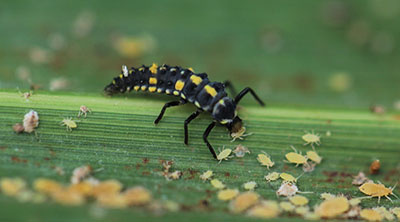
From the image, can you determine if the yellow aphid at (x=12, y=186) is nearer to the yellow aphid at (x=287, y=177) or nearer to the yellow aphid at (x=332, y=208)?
the yellow aphid at (x=287, y=177)

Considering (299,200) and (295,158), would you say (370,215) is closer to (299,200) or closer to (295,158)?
(299,200)

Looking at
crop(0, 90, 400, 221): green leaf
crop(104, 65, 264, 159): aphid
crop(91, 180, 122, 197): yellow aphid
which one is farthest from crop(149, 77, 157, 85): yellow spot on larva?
crop(91, 180, 122, 197): yellow aphid

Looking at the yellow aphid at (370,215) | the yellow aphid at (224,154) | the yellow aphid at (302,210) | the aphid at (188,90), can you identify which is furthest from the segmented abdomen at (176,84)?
the yellow aphid at (370,215)

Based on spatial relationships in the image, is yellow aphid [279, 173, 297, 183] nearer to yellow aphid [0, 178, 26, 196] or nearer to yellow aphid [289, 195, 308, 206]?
yellow aphid [289, 195, 308, 206]

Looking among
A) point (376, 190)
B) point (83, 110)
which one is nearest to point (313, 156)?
point (376, 190)

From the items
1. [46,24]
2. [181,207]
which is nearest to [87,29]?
[46,24]

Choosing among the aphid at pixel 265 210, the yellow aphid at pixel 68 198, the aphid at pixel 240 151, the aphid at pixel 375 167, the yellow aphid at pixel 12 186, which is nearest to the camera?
the yellow aphid at pixel 68 198
